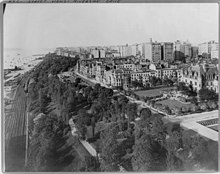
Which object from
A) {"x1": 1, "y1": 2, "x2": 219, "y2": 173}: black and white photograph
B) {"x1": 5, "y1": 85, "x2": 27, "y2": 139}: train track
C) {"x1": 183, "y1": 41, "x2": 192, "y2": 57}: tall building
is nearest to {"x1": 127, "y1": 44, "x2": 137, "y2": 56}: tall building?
{"x1": 1, "y1": 2, "x2": 219, "y2": 173}: black and white photograph

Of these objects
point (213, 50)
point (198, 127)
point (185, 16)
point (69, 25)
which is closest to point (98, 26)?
→ point (69, 25)

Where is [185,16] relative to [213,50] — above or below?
above

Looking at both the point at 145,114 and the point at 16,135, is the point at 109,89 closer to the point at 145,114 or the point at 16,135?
the point at 145,114

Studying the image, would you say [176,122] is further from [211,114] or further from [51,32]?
[51,32]

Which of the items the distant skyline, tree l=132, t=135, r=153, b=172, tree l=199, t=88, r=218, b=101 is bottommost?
tree l=132, t=135, r=153, b=172

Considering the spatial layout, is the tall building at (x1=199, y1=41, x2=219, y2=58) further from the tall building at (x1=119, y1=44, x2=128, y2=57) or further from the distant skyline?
the tall building at (x1=119, y1=44, x2=128, y2=57)

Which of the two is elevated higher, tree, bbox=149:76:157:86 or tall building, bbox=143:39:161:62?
tall building, bbox=143:39:161:62
